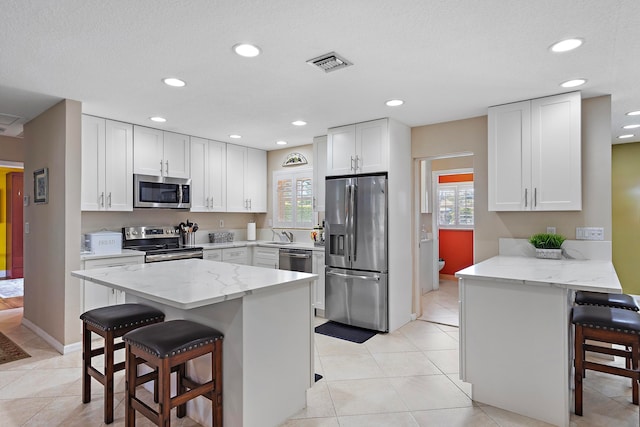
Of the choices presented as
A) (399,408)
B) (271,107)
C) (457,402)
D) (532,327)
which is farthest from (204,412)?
(271,107)

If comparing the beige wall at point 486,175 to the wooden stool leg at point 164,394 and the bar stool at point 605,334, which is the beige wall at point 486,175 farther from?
the wooden stool leg at point 164,394

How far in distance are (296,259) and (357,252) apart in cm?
102

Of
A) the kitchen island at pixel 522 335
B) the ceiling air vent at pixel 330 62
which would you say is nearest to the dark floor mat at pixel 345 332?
the kitchen island at pixel 522 335

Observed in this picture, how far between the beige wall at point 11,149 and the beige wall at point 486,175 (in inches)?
221

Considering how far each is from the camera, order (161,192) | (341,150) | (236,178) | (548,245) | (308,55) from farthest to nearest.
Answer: (236,178) < (161,192) < (341,150) < (548,245) < (308,55)

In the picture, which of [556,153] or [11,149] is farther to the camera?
[11,149]

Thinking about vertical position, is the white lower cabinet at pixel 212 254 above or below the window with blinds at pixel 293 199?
below

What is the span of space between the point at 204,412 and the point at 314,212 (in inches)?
131

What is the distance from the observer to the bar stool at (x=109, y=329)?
2275mm

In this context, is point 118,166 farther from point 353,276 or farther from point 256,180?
point 353,276

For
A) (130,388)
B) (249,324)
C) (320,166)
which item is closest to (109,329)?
(130,388)

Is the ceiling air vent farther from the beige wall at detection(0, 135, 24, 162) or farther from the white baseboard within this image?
the beige wall at detection(0, 135, 24, 162)

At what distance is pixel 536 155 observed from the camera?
3.30 metres

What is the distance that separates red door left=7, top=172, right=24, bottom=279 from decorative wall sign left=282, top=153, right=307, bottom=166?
575 cm
